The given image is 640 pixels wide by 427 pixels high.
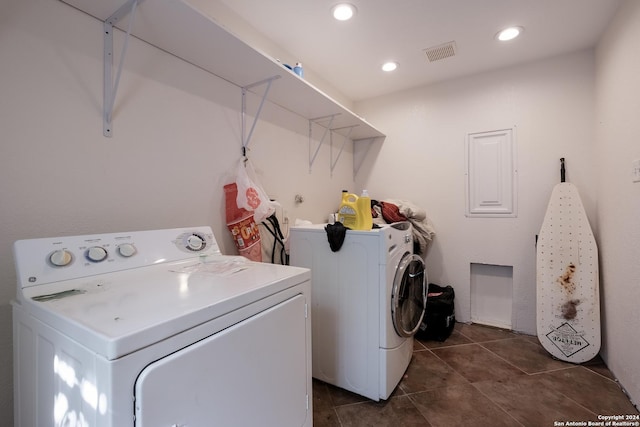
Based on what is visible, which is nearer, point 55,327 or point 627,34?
point 55,327

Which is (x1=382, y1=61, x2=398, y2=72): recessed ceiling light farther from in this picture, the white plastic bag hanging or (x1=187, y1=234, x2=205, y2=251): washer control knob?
(x1=187, y1=234, x2=205, y2=251): washer control knob

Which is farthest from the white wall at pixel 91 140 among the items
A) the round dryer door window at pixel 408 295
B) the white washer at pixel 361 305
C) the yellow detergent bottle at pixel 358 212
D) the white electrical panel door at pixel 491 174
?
the white electrical panel door at pixel 491 174

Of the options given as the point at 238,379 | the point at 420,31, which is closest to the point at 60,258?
the point at 238,379

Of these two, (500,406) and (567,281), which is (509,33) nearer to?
(567,281)

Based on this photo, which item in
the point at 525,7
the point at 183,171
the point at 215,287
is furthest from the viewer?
the point at 525,7

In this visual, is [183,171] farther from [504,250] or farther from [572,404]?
[504,250]

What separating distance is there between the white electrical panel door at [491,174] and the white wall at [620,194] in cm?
60

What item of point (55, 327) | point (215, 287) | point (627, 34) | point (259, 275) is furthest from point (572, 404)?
point (55, 327)

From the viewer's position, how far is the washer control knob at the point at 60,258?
2.88ft

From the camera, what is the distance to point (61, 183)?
109 cm

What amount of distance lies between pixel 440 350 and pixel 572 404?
0.83m

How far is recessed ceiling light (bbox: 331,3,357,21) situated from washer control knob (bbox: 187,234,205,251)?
168 centimetres

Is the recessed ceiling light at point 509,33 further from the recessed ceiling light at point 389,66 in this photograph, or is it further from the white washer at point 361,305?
the white washer at point 361,305

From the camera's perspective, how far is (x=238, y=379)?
78cm
